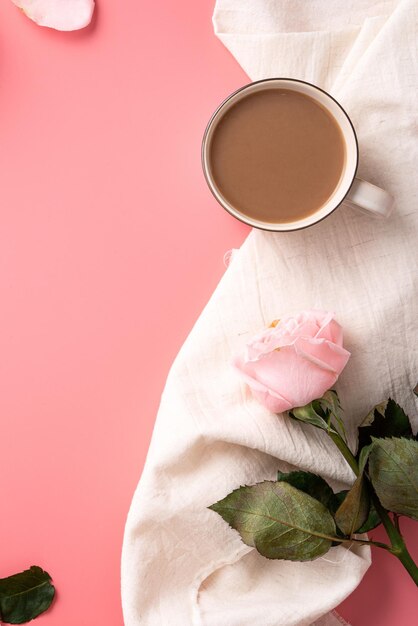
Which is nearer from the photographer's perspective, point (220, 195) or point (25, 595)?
point (220, 195)

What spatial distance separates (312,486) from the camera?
88 centimetres

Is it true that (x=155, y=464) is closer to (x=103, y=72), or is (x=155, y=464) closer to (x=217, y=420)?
(x=217, y=420)

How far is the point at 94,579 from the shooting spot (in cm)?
100

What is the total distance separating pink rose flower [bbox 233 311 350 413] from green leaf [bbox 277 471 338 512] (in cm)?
8

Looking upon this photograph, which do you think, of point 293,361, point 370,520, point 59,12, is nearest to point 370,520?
point 370,520

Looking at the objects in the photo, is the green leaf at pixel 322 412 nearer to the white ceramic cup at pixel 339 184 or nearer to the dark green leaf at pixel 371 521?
the dark green leaf at pixel 371 521

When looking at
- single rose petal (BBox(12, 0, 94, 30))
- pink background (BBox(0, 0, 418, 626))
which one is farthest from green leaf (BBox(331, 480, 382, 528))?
single rose petal (BBox(12, 0, 94, 30))

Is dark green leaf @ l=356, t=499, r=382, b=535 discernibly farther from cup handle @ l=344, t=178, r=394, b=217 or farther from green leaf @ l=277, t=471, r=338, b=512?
cup handle @ l=344, t=178, r=394, b=217

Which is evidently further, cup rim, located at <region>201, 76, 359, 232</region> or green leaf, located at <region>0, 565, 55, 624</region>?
green leaf, located at <region>0, 565, 55, 624</region>

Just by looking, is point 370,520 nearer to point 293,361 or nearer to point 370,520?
point 370,520

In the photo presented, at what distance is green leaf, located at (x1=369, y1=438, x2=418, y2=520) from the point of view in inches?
32.2

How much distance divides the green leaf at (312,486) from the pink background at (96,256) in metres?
0.21

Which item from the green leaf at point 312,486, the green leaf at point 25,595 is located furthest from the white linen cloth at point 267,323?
the green leaf at point 25,595

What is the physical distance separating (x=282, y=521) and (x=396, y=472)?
5.4 inches
